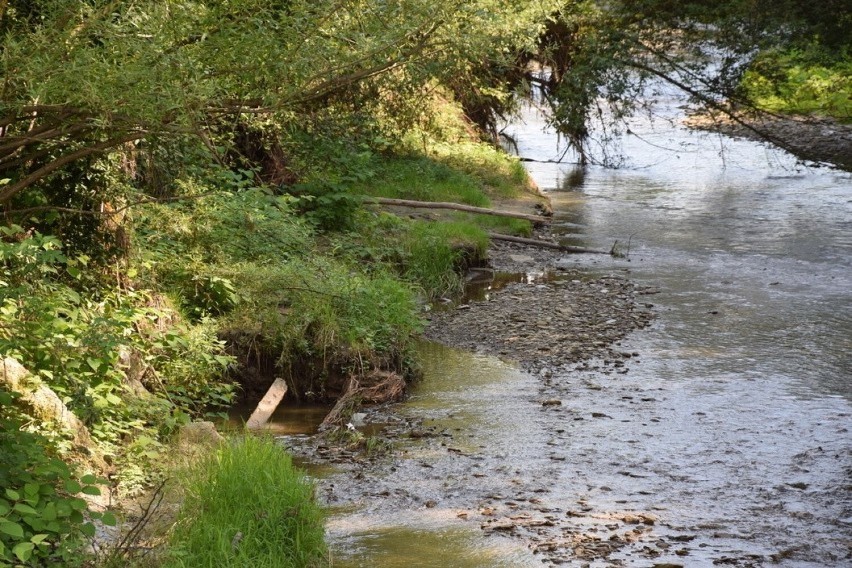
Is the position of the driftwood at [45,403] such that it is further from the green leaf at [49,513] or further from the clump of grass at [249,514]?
the green leaf at [49,513]

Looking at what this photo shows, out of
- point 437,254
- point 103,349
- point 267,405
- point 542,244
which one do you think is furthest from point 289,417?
point 542,244

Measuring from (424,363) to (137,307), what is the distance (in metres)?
3.18

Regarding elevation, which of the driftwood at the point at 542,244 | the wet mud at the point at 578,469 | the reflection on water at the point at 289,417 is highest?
the driftwood at the point at 542,244

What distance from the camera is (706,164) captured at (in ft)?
80.3

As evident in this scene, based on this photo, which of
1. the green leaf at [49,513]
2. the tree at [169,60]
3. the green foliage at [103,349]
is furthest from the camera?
the green foliage at [103,349]

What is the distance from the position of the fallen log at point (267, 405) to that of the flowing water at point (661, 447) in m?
1.03

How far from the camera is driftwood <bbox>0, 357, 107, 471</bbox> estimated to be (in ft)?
19.3

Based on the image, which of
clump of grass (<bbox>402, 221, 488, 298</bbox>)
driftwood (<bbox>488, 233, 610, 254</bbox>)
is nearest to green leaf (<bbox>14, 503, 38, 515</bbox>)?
clump of grass (<bbox>402, 221, 488, 298</bbox>)

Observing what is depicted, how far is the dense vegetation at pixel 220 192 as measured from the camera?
17.2 ft

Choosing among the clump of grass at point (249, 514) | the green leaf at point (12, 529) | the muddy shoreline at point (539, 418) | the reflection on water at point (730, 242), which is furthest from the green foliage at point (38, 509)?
the reflection on water at point (730, 242)

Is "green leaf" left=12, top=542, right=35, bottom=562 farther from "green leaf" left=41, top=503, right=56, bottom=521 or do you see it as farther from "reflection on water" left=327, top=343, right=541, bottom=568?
"reflection on water" left=327, top=343, right=541, bottom=568

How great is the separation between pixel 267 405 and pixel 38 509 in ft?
12.0

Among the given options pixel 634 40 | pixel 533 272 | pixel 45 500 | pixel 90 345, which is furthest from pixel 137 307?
pixel 533 272

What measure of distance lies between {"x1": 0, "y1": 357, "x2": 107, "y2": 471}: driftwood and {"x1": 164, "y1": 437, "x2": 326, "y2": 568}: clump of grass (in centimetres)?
66
